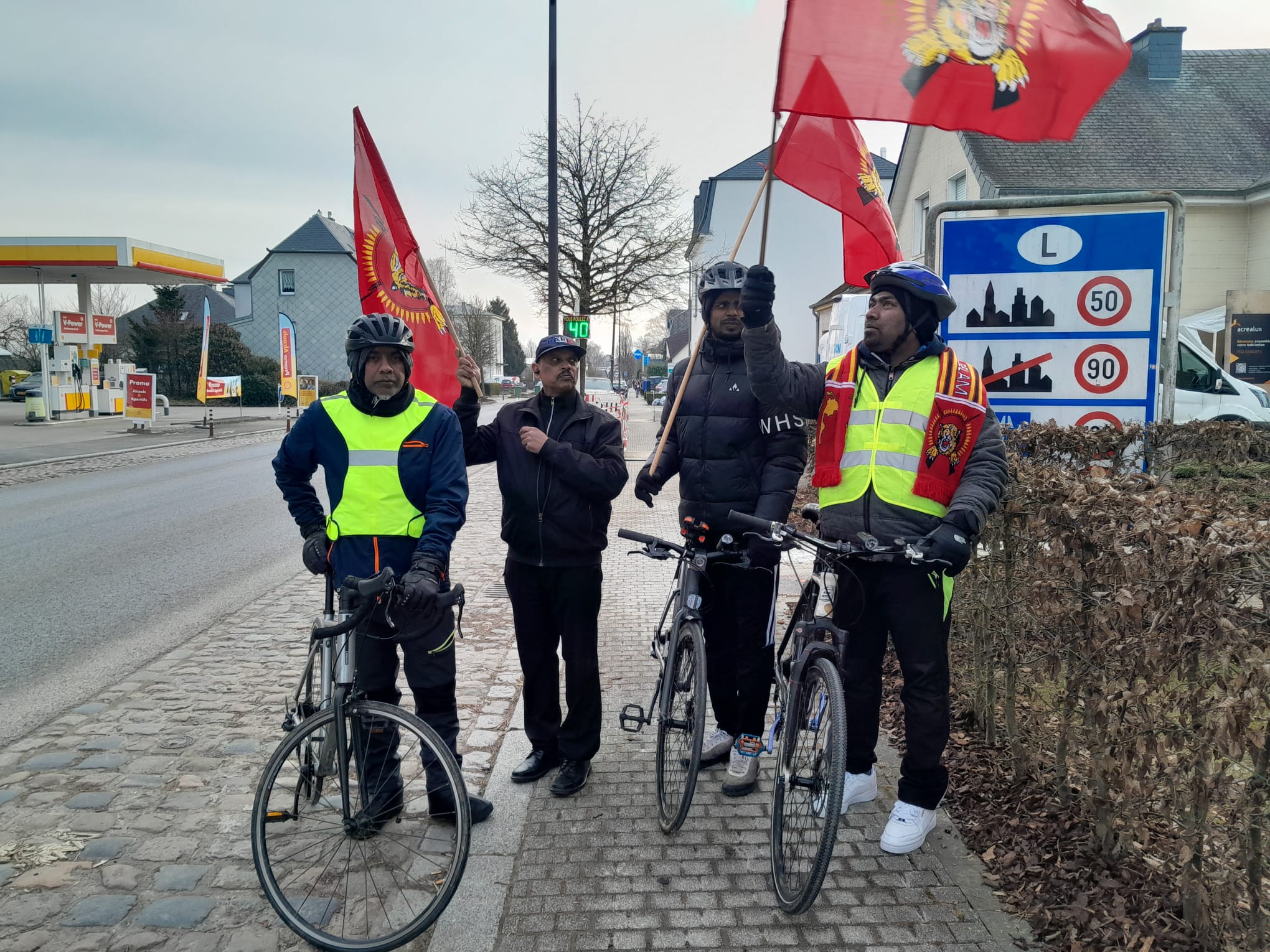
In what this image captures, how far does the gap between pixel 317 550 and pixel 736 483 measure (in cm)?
178

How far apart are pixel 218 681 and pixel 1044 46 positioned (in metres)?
5.64

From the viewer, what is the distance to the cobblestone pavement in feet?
9.83

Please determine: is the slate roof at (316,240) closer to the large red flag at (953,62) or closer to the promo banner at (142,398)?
the promo banner at (142,398)

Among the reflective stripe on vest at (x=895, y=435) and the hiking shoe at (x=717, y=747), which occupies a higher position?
the reflective stripe on vest at (x=895, y=435)

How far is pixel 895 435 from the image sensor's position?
3.46 metres

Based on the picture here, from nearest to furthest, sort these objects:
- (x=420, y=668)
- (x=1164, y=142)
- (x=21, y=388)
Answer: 1. (x=420, y=668)
2. (x=1164, y=142)
3. (x=21, y=388)

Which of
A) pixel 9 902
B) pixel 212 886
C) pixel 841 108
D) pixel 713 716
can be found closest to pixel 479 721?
pixel 713 716

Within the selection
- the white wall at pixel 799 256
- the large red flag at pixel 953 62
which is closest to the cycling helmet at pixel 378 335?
the large red flag at pixel 953 62

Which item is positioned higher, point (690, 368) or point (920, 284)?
point (920, 284)

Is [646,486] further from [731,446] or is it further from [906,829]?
[906,829]

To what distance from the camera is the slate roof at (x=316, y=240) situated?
61.7 meters

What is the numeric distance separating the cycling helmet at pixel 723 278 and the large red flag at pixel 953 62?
88cm

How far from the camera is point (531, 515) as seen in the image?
407 centimetres

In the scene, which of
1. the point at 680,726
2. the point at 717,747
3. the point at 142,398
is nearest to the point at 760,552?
the point at 680,726
